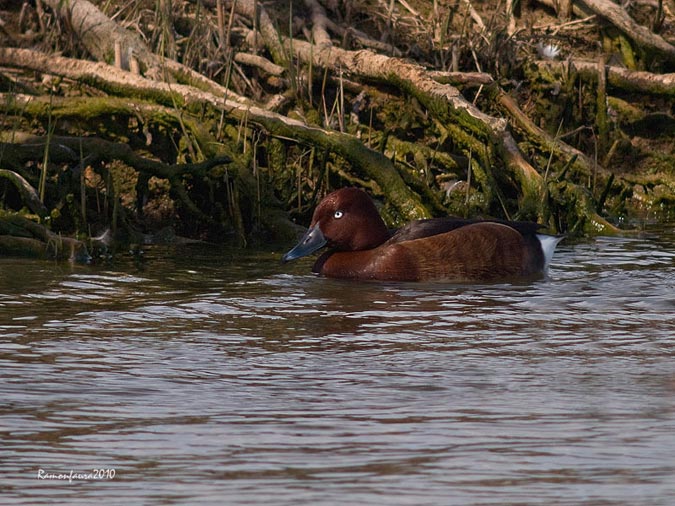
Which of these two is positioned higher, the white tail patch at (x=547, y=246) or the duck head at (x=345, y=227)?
→ the duck head at (x=345, y=227)

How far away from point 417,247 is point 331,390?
9.82 ft

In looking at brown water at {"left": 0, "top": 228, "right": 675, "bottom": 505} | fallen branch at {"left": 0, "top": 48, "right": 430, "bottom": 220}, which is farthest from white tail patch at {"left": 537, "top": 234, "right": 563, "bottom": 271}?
fallen branch at {"left": 0, "top": 48, "right": 430, "bottom": 220}

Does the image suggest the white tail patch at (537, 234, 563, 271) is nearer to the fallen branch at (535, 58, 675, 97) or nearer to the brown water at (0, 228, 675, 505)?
the brown water at (0, 228, 675, 505)

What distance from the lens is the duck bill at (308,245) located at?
803 centimetres

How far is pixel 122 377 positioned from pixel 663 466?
2.08m

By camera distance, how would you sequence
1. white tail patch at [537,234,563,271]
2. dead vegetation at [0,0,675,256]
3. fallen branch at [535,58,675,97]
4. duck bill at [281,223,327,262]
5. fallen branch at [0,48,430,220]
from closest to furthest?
1. duck bill at [281,223,327,262]
2. white tail patch at [537,234,563,271]
3. dead vegetation at [0,0,675,256]
4. fallen branch at [0,48,430,220]
5. fallen branch at [535,58,675,97]

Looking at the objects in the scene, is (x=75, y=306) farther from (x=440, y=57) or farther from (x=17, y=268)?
(x=440, y=57)

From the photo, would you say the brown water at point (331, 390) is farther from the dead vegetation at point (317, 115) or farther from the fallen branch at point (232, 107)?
the fallen branch at point (232, 107)

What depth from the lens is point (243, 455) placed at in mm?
4031

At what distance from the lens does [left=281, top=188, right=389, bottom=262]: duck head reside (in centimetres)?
808

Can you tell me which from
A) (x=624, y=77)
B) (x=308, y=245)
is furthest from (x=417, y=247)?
(x=624, y=77)

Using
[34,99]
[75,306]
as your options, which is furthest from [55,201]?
[75,306]

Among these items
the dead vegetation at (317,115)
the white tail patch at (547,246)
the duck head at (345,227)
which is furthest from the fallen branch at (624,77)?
the duck head at (345,227)

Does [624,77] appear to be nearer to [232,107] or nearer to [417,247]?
[232,107]
